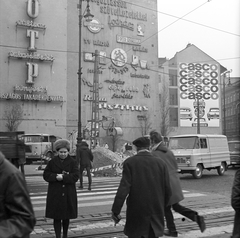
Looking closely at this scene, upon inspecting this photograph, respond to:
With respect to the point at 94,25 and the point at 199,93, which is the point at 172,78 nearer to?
the point at 199,93

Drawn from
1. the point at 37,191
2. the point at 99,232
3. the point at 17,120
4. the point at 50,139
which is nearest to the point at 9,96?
the point at 17,120

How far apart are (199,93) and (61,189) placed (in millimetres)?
57992

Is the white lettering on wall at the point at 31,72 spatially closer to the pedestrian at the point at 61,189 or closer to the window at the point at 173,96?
the window at the point at 173,96

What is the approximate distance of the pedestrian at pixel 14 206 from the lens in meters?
2.29

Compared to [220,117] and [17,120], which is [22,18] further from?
[220,117]

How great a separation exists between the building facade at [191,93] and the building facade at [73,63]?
6.29 metres

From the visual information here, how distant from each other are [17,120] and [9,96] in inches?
138

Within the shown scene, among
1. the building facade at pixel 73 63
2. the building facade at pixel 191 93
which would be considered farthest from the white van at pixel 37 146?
the building facade at pixel 191 93

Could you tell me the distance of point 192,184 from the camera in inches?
591

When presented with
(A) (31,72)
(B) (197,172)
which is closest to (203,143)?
(B) (197,172)

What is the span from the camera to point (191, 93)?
6166 cm

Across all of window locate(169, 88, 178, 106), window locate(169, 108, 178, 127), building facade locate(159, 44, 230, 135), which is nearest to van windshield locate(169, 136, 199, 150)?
building facade locate(159, 44, 230, 135)

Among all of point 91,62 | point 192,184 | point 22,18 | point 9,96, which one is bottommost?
point 192,184

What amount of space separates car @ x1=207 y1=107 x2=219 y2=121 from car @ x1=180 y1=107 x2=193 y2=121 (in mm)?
3500
